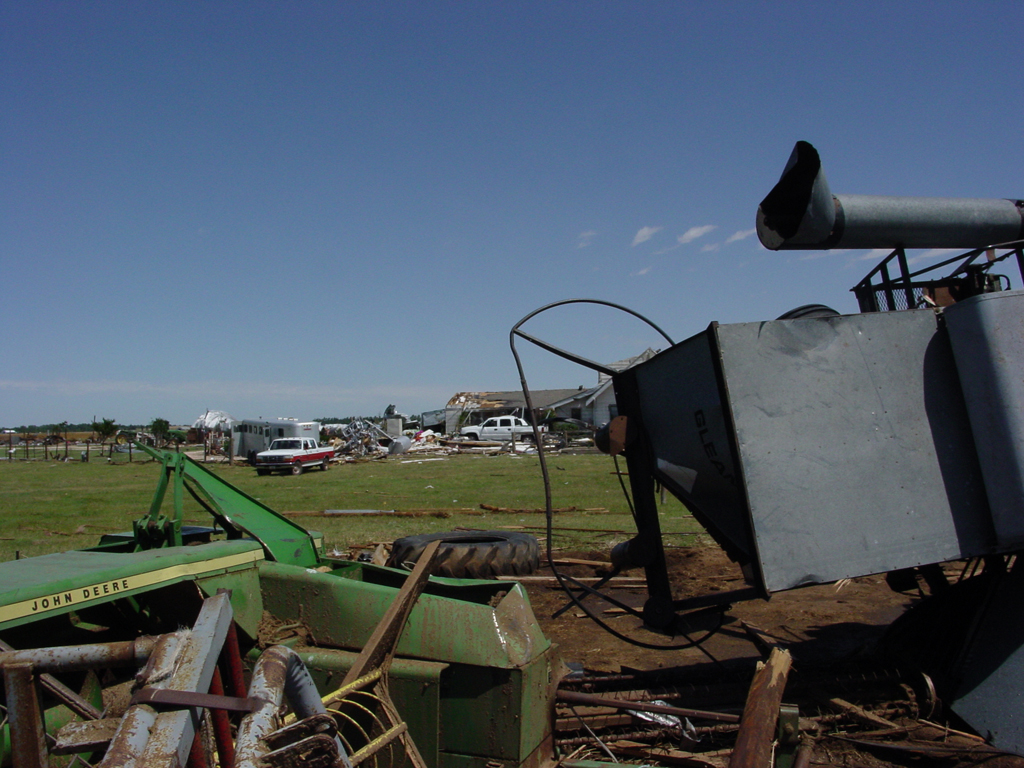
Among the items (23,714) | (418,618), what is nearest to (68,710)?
(418,618)

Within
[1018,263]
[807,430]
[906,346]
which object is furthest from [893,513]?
[1018,263]

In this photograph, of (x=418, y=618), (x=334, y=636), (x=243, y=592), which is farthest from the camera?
(x=243, y=592)

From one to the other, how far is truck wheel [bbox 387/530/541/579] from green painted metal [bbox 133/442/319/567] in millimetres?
2676

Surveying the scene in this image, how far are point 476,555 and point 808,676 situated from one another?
364 centimetres

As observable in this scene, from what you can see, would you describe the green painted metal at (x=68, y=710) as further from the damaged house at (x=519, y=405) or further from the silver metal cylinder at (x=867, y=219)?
the damaged house at (x=519, y=405)

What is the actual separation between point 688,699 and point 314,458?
85.8 ft

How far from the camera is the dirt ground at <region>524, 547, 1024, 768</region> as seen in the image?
3.87 m

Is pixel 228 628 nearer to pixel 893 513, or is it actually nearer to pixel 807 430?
pixel 807 430

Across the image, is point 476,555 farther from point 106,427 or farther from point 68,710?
point 106,427

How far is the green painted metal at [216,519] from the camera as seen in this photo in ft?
13.9

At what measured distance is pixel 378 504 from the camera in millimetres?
15445

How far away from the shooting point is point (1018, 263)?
14.6ft

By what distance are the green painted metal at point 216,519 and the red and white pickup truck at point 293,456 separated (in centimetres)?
2341

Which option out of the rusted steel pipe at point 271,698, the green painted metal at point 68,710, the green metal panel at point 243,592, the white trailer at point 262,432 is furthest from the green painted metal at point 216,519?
the white trailer at point 262,432
